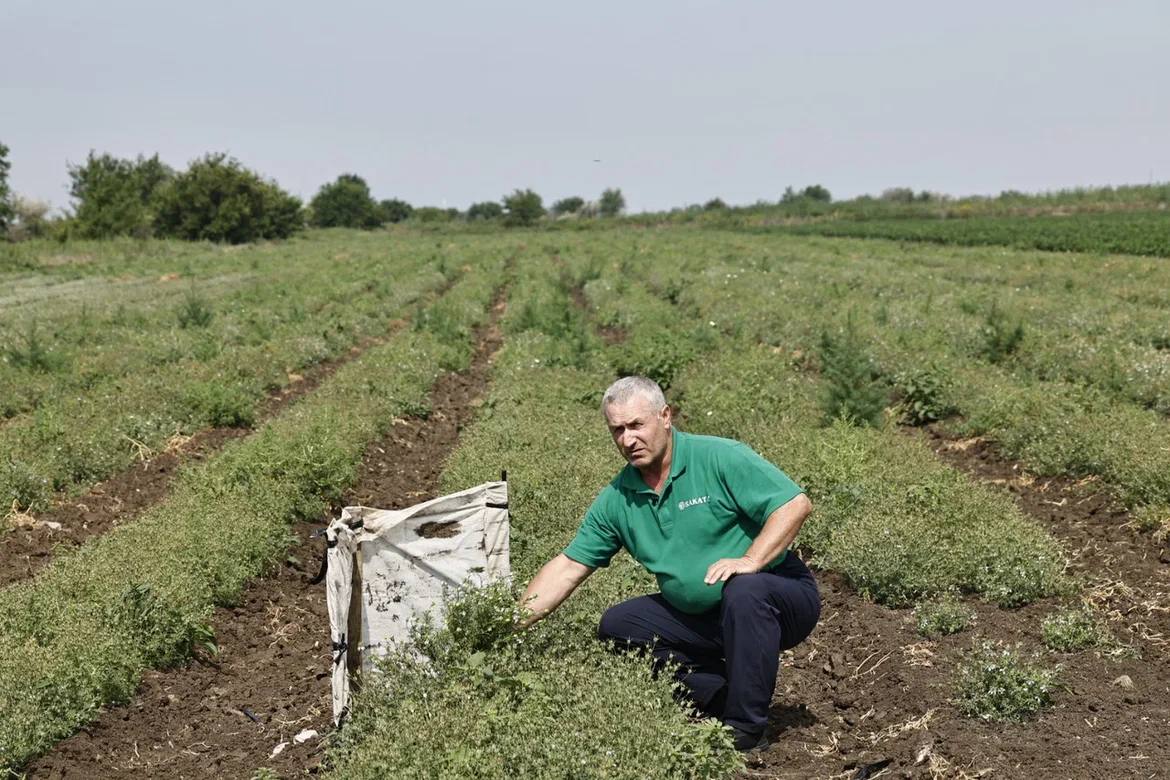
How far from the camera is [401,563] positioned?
17.1ft

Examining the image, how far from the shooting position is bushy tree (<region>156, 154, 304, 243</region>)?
69.1 meters

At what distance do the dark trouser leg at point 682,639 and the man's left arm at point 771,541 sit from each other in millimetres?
370

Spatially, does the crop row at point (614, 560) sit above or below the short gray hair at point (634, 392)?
below

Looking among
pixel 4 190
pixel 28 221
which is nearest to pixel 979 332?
pixel 4 190

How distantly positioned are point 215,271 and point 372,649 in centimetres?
3860

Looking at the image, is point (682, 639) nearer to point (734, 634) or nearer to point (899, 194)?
point (734, 634)

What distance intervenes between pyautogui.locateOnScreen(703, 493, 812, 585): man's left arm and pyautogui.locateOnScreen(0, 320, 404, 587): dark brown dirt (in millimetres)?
5730

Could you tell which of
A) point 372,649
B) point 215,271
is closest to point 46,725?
point 372,649

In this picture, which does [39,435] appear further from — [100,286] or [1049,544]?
[100,286]

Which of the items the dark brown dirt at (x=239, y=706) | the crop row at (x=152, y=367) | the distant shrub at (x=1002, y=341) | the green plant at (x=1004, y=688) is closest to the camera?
the green plant at (x=1004, y=688)

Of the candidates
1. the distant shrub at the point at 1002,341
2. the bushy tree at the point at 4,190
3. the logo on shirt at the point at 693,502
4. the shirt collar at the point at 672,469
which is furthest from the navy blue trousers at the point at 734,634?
the bushy tree at the point at 4,190

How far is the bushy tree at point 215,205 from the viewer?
69125 millimetres

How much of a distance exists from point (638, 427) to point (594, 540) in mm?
634

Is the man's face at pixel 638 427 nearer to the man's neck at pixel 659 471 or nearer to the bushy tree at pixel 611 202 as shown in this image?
the man's neck at pixel 659 471
